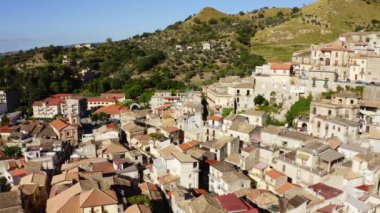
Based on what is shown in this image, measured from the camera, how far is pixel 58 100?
6712cm

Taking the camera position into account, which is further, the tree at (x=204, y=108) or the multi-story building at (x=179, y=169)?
the tree at (x=204, y=108)

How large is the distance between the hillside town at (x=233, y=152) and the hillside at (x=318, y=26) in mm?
26046

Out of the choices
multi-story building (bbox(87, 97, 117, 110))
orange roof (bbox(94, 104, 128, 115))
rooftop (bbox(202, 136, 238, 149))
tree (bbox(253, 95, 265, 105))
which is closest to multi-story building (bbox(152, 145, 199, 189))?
rooftop (bbox(202, 136, 238, 149))

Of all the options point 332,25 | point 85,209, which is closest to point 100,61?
point 332,25

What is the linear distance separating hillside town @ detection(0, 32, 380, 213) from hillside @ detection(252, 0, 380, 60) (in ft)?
85.5

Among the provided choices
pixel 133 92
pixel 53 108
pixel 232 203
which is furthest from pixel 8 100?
pixel 232 203

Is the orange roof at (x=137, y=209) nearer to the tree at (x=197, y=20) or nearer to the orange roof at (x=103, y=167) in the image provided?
the orange roof at (x=103, y=167)

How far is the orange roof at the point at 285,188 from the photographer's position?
92.0ft

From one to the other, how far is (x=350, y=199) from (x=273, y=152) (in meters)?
8.67

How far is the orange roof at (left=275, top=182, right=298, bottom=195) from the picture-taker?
2803 centimetres

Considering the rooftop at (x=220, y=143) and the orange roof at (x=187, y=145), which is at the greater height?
the rooftop at (x=220, y=143)

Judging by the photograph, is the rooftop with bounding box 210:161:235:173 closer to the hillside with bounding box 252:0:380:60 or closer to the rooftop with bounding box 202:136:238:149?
the rooftop with bounding box 202:136:238:149

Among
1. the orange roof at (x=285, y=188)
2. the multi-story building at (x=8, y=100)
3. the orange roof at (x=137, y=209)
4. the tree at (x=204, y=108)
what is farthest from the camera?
the multi-story building at (x=8, y=100)

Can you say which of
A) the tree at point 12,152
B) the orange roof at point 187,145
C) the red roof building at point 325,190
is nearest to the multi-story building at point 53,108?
the tree at point 12,152
